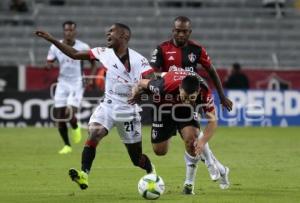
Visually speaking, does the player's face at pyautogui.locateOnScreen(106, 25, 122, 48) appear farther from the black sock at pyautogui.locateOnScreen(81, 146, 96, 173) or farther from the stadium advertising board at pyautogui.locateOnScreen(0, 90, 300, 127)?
the stadium advertising board at pyautogui.locateOnScreen(0, 90, 300, 127)

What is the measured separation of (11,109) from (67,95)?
6.33m

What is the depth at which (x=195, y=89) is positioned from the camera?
33.9 feet

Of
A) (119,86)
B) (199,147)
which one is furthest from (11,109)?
(199,147)

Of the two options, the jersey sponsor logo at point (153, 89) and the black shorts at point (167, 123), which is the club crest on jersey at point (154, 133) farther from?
the jersey sponsor logo at point (153, 89)

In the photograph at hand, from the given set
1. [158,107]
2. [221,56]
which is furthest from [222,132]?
[158,107]

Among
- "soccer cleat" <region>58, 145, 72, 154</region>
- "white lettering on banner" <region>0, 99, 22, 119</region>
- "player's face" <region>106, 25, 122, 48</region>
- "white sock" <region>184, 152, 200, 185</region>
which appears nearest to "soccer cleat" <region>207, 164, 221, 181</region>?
"white sock" <region>184, 152, 200, 185</region>

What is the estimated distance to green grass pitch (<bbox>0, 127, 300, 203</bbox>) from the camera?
10.8 meters

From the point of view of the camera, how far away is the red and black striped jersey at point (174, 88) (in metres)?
11.0

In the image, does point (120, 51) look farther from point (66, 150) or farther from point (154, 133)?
point (66, 150)

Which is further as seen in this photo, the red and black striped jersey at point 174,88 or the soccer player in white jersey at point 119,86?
the soccer player in white jersey at point 119,86

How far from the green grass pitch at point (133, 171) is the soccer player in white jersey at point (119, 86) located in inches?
29.1

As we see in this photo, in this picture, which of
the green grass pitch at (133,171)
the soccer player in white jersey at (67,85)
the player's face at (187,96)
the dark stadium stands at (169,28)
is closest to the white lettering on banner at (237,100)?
the dark stadium stands at (169,28)

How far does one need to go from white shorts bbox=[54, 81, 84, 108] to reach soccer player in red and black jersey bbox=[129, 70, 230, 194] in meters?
7.14

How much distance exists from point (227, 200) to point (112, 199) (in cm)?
143
